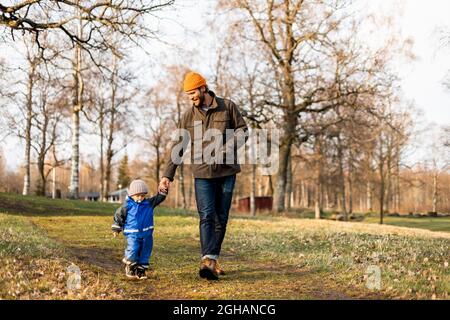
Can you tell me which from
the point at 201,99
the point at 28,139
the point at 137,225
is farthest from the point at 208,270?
the point at 28,139

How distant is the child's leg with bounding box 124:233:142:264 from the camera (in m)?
5.87

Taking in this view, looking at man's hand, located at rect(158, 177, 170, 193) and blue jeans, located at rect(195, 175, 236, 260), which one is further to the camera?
man's hand, located at rect(158, 177, 170, 193)

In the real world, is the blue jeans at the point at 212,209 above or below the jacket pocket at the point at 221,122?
below

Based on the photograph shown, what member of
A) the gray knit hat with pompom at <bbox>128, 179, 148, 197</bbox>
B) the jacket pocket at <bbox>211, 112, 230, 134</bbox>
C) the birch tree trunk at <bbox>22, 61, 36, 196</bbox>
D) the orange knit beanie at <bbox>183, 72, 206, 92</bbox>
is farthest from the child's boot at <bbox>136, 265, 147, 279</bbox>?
the birch tree trunk at <bbox>22, 61, 36, 196</bbox>

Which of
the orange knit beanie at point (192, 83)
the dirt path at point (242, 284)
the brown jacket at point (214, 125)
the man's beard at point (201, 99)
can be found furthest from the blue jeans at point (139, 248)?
the orange knit beanie at point (192, 83)

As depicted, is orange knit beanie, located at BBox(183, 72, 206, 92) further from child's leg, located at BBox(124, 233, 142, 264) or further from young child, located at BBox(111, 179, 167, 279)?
child's leg, located at BBox(124, 233, 142, 264)

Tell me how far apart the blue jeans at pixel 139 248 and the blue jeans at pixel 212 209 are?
69cm

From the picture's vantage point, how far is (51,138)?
147 ft

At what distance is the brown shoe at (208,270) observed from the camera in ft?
18.4

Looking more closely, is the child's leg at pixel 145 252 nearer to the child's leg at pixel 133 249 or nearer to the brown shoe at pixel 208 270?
the child's leg at pixel 133 249

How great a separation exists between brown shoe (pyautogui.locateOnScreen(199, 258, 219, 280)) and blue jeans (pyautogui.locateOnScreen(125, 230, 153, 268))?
2.49ft
